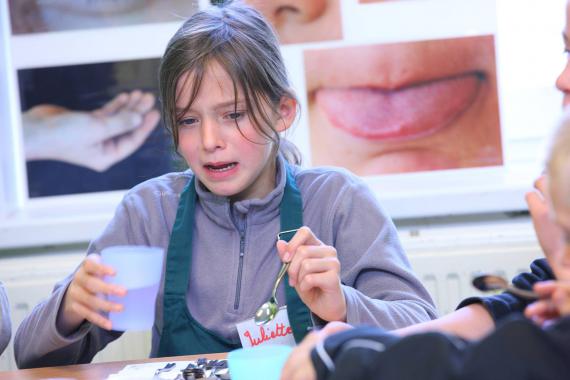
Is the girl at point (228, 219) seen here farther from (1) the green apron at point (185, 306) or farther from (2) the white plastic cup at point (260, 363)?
(2) the white plastic cup at point (260, 363)

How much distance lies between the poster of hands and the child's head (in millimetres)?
1665

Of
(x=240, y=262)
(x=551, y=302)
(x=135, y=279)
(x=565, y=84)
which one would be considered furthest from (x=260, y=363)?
(x=565, y=84)

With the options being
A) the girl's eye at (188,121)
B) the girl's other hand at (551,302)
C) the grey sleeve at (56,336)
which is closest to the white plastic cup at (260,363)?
the girl's other hand at (551,302)

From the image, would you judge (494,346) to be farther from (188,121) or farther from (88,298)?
(188,121)

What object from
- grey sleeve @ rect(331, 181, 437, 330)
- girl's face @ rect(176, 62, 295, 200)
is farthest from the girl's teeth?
grey sleeve @ rect(331, 181, 437, 330)

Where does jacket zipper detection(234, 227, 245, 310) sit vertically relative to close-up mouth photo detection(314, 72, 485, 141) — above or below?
below

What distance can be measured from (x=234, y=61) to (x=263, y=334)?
56 cm

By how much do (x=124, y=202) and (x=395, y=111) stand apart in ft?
3.37

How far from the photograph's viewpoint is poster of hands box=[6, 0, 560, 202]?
2488 millimetres

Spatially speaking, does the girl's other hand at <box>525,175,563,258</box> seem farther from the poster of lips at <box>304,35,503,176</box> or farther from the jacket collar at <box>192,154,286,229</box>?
the poster of lips at <box>304,35,503,176</box>

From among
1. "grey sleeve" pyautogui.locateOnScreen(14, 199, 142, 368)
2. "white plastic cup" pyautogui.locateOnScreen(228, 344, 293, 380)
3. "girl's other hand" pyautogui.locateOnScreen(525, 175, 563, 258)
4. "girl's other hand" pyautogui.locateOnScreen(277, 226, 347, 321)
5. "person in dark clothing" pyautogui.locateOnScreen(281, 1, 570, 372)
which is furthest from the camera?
"grey sleeve" pyautogui.locateOnScreen(14, 199, 142, 368)

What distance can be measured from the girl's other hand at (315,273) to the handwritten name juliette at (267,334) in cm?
18

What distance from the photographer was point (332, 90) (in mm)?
2504

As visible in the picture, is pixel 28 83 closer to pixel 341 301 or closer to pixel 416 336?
pixel 341 301
